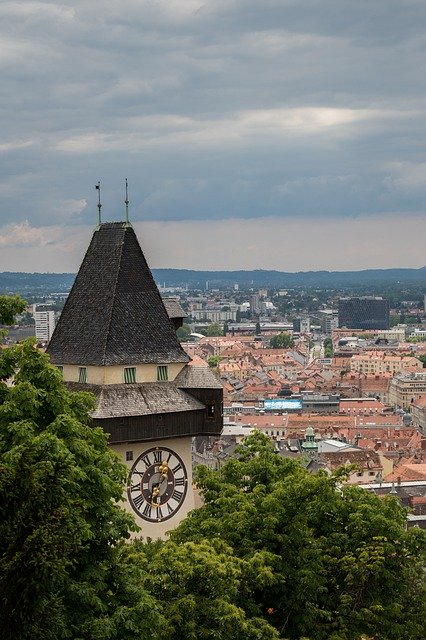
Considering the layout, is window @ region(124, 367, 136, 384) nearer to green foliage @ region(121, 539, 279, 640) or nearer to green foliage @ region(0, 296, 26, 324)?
green foliage @ region(0, 296, 26, 324)

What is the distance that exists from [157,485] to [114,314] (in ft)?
13.0

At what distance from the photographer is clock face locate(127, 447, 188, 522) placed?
1172 inches

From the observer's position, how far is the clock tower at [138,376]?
97.0ft

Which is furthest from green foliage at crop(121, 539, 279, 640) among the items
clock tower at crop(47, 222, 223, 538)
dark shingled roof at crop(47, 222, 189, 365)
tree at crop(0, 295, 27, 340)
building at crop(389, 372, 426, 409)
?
building at crop(389, 372, 426, 409)

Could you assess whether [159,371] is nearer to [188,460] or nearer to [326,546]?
[188,460]

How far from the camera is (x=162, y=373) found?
3064cm

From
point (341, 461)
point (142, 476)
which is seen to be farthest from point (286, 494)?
point (341, 461)

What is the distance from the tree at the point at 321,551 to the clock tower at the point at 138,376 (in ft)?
10.4

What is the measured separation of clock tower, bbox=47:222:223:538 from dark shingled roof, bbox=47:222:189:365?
0.09ft

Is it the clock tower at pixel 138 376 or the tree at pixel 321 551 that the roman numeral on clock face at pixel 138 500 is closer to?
the clock tower at pixel 138 376

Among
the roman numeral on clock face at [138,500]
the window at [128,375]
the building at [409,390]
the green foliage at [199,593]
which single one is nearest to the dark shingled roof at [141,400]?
the window at [128,375]

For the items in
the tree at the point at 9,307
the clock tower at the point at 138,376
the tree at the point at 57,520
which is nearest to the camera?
the tree at the point at 57,520

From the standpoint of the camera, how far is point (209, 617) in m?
21.8

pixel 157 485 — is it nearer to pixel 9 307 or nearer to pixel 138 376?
pixel 138 376
